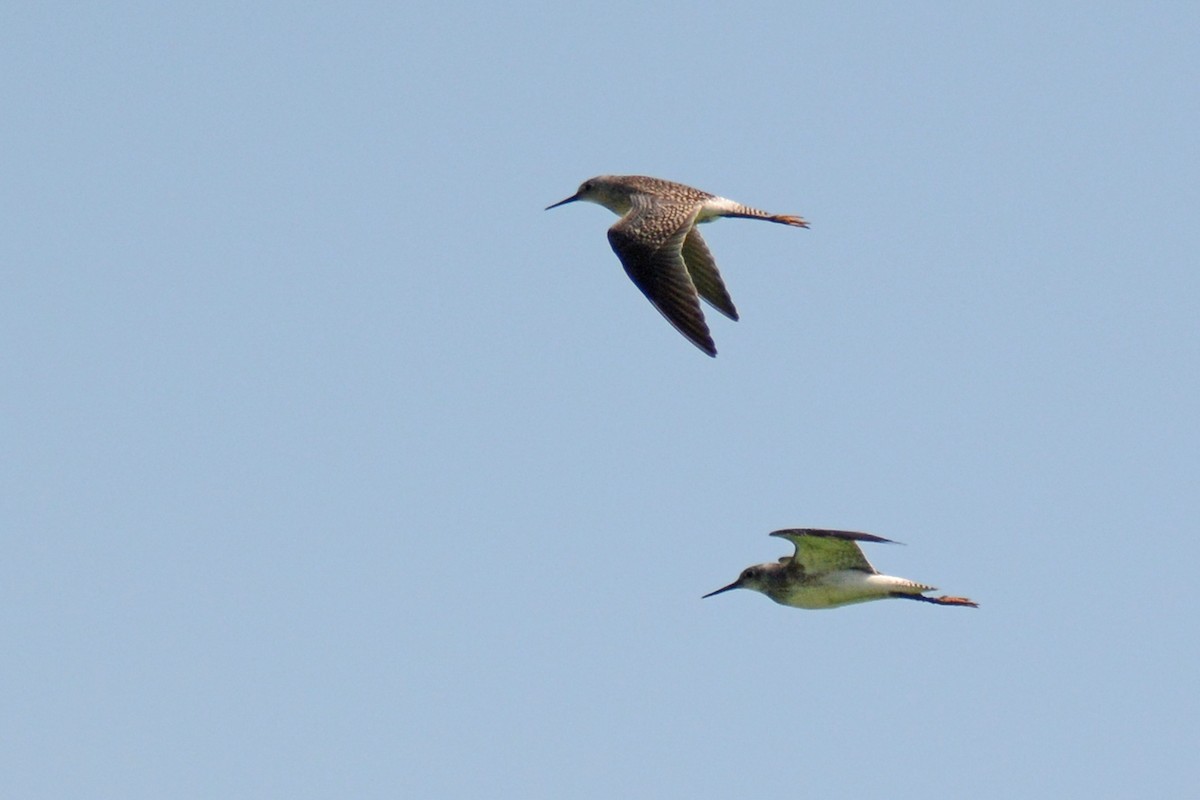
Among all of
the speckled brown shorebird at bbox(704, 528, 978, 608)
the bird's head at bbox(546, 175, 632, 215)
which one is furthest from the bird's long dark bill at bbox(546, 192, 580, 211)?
the speckled brown shorebird at bbox(704, 528, 978, 608)

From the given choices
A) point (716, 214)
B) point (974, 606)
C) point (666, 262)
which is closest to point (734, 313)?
point (716, 214)

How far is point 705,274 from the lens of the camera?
22.2 meters

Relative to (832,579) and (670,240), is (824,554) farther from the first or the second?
(670,240)

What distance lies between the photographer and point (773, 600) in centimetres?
2114

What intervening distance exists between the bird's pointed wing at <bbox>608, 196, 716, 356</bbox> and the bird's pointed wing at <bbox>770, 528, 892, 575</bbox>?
216 centimetres

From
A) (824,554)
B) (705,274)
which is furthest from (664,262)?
(824,554)

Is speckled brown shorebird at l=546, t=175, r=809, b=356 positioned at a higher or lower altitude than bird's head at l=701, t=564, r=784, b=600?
higher

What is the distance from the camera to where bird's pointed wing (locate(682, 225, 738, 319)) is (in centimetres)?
2208

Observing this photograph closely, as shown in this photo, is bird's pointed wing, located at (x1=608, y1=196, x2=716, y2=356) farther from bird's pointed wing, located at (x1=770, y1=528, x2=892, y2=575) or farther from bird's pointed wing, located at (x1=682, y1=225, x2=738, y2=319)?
bird's pointed wing, located at (x1=770, y1=528, x2=892, y2=575)

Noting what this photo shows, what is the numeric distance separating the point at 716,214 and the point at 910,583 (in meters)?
4.98

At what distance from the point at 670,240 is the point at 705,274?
2.17m

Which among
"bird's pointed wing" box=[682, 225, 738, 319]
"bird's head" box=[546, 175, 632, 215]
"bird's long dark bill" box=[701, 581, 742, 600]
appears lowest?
"bird's long dark bill" box=[701, 581, 742, 600]

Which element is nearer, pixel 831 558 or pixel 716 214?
pixel 831 558

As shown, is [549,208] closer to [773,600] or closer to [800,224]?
[800,224]
